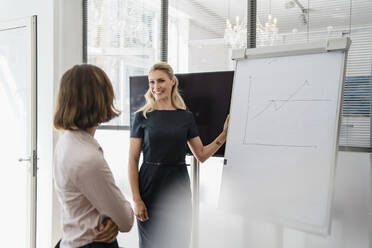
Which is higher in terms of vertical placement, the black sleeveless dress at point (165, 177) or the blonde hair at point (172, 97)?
the blonde hair at point (172, 97)

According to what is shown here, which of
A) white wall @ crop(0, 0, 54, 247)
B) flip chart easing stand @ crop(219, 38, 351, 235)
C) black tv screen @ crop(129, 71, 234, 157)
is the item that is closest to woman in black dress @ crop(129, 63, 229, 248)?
black tv screen @ crop(129, 71, 234, 157)

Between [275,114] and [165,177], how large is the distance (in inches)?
29.1

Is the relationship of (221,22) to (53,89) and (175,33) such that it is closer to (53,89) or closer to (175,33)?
(175,33)

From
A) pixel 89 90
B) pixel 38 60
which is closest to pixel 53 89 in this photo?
pixel 38 60

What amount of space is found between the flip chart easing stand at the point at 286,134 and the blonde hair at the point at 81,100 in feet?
3.09

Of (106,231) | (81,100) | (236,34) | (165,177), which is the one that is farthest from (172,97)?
(106,231)

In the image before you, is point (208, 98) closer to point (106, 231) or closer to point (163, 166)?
point (163, 166)

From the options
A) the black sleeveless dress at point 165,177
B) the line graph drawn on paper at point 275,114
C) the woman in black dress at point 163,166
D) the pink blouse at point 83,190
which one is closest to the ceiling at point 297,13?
the line graph drawn on paper at point 275,114

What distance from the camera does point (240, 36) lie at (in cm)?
254

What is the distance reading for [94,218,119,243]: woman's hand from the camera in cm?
122

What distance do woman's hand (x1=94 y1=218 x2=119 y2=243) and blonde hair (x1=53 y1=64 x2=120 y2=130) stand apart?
351 mm

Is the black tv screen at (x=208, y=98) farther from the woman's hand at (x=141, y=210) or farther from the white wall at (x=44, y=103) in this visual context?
the white wall at (x=44, y=103)

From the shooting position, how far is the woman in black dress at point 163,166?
2039 mm

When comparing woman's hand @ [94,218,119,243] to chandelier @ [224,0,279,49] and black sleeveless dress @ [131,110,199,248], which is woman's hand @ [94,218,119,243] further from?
chandelier @ [224,0,279,49]
